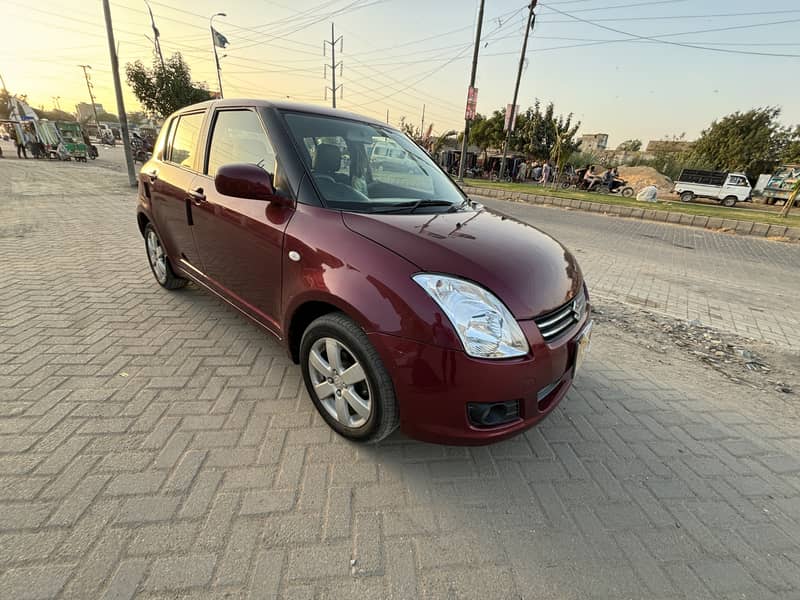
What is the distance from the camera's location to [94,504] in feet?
5.37

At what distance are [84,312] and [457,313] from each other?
3.57 meters

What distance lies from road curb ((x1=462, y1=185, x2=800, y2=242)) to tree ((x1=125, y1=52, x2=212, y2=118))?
15456mm

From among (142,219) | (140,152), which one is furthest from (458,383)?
(140,152)

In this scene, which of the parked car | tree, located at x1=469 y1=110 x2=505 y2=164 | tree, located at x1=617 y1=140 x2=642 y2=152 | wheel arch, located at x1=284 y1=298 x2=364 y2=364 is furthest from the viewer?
tree, located at x1=617 y1=140 x2=642 y2=152

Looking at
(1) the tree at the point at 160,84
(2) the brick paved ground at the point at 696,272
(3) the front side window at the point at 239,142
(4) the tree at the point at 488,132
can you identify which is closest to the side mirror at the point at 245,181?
(3) the front side window at the point at 239,142

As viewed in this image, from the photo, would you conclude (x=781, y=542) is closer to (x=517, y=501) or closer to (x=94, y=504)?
(x=517, y=501)

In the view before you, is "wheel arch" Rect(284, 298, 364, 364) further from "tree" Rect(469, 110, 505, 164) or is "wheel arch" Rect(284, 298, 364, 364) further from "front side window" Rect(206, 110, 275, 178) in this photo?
"tree" Rect(469, 110, 505, 164)

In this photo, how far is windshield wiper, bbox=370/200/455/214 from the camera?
2173mm

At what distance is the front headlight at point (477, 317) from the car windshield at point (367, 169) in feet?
2.43

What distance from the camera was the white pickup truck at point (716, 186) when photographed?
20.9m

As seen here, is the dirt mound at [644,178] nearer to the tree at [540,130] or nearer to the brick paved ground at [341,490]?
the tree at [540,130]

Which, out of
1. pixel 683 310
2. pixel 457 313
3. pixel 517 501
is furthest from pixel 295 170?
pixel 683 310

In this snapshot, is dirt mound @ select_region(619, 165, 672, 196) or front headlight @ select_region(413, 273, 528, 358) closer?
front headlight @ select_region(413, 273, 528, 358)

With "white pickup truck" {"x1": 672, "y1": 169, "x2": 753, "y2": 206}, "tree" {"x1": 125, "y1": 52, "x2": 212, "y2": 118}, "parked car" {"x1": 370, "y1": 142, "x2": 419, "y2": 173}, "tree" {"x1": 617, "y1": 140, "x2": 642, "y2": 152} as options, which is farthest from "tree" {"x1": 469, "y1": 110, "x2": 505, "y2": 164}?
"tree" {"x1": 617, "y1": 140, "x2": 642, "y2": 152}
